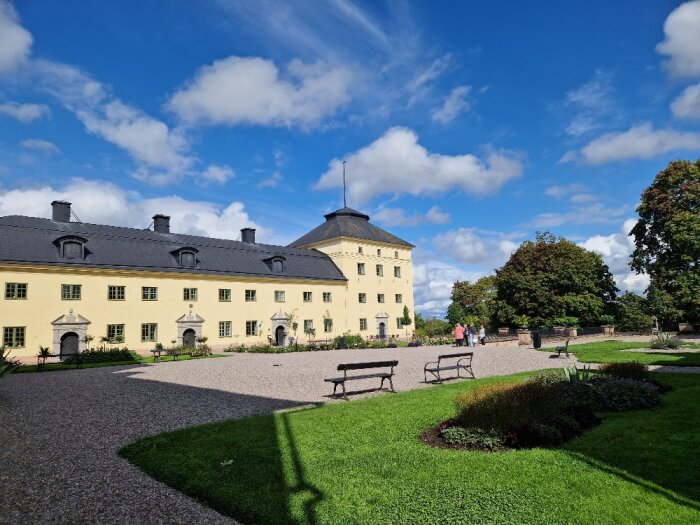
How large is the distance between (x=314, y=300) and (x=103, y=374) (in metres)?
26.0

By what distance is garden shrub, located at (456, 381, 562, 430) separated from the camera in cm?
738

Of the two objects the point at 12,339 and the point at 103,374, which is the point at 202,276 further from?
the point at 103,374

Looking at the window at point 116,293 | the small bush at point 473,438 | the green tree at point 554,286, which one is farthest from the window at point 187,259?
the small bush at point 473,438

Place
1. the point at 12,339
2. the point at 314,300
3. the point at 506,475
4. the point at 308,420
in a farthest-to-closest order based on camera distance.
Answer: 1. the point at 314,300
2. the point at 12,339
3. the point at 308,420
4. the point at 506,475

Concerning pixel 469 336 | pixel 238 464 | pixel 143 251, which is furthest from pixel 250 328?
pixel 238 464

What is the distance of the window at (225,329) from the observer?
120 feet

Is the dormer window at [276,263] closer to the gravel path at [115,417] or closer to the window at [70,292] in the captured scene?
the window at [70,292]

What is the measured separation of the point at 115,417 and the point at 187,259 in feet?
89.9

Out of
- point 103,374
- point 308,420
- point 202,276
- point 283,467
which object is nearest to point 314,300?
point 202,276

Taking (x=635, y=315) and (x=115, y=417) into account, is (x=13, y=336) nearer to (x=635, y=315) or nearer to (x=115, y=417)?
(x=115, y=417)

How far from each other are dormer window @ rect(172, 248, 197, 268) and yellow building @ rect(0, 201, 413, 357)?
8 centimetres

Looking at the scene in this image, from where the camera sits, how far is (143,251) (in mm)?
34250

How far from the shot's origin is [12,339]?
2725 cm

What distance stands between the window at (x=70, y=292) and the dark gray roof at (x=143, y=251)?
4.64 feet
